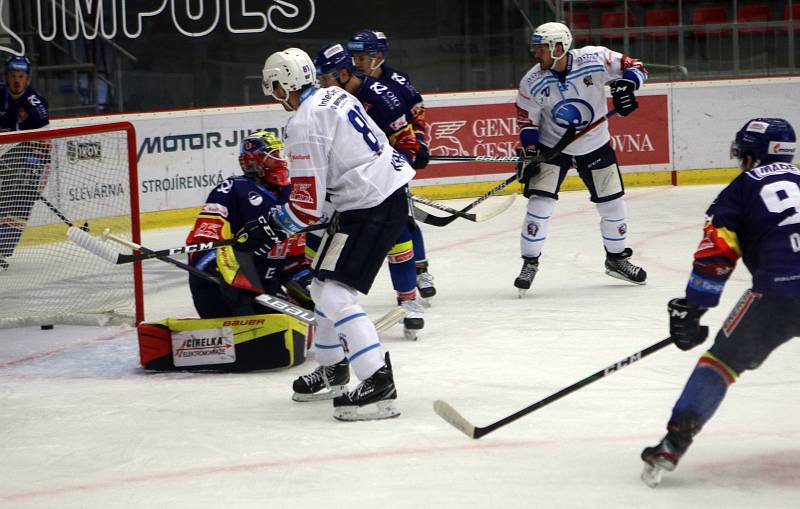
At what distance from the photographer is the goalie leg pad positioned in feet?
11.3

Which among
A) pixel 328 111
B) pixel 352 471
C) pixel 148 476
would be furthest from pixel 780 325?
pixel 148 476

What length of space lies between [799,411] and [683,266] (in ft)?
9.06

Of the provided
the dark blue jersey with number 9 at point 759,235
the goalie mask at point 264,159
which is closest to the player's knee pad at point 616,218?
the goalie mask at point 264,159

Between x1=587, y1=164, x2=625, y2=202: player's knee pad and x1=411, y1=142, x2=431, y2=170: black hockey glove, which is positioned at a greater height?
x1=411, y1=142, x2=431, y2=170: black hockey glove

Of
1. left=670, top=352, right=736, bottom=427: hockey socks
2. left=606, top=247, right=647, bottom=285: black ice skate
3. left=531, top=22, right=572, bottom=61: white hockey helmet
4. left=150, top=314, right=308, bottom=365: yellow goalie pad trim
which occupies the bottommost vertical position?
left=606, top=247, right=647, bottom=285: black ice skate

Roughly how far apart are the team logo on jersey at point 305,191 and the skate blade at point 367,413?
620 millimetres

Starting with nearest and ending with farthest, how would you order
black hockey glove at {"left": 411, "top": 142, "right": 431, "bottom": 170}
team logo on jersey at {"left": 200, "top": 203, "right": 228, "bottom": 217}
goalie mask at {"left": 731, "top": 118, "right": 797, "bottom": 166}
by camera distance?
goalie mask at {"left": 731, "top": 118, "right": 797, "bottom": 166}
team logo on jersey at {"left": 200, "top": 203, "right": 228, "bottom": 217}
black hockey glove at {"left": 411, "top": 142, "right": 431, "bottom": 170}

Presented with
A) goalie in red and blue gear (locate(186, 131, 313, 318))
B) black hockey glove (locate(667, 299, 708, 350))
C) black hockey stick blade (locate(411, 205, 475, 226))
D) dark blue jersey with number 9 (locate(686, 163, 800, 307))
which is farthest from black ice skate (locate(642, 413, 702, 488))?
black hockey stick blade (locate(411, 205, 475, 226))

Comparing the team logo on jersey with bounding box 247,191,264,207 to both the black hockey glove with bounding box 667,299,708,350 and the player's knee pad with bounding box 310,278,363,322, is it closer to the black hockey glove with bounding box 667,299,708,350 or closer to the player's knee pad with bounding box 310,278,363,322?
the player's knee pad with bounding box 310,278,363,322

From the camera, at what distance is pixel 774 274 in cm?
272

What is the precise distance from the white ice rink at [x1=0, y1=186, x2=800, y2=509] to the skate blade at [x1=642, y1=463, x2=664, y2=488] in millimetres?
25

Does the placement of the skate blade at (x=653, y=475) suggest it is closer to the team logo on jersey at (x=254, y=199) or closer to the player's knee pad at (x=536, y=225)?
the team logo on jersey at (x=254, y=199)

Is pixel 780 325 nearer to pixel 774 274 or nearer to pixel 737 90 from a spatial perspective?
pixel 774 274

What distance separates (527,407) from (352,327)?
605mm
